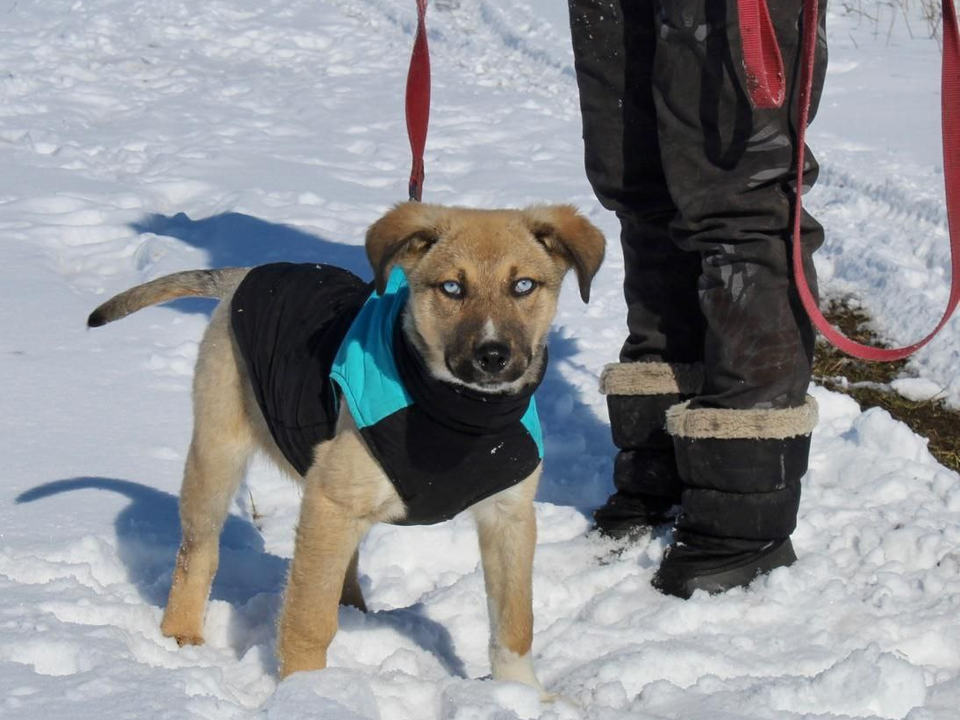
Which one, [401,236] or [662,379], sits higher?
[401,236]

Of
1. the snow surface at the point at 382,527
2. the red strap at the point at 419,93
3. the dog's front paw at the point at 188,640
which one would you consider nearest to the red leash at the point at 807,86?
the snow surface at the point at 382,527

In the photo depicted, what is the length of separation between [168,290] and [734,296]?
159cm

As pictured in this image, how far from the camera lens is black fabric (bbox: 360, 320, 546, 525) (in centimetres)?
262

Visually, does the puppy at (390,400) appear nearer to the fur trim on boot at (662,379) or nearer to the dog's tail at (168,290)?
the dog's tail at (168,290)

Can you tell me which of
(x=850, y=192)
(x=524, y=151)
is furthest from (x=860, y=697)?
(x=524, y=151)

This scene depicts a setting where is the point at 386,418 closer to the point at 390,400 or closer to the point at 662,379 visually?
the point at 390,400

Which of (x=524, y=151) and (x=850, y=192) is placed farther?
(x=524, y=151)

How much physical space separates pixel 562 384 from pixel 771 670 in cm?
199

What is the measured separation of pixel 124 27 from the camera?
10.5 meters

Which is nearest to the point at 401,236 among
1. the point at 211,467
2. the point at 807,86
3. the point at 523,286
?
the point at 523,286

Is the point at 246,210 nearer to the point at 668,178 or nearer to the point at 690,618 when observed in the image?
the point at 668,178

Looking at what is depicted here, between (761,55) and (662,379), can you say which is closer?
(761,55)

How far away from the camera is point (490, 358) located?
2.61 m

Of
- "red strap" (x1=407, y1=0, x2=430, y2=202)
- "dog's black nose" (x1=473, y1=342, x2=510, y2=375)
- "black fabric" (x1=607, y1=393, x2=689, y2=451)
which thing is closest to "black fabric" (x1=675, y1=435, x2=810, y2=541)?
"black fabric" (x1=607, y1=393, x2=689, y2=451)
